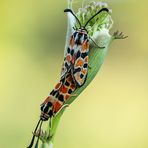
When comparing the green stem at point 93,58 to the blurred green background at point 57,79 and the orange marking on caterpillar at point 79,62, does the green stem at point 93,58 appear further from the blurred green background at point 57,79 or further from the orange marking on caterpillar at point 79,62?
the blurred green background at point 57,79

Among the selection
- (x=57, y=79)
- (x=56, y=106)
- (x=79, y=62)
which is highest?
(x=57, y=79)

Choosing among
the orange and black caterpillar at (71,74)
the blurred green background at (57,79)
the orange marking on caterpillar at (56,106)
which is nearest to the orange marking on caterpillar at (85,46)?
the orange and black caterpillar at (71,74)

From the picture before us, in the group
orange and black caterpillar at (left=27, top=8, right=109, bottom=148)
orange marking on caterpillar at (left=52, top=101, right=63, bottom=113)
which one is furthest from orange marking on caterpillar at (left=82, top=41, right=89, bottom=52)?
orange marking on caterpillar at (left=52, top=101, right=63, bottom=113)

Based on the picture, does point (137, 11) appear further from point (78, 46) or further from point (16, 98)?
point (78, 46)

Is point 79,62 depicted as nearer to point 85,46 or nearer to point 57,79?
point 85,46

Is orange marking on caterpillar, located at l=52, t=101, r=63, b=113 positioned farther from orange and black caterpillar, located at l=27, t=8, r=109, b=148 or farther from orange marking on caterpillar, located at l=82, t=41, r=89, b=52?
orange marking on caterpillar, located at l=82, t=41, r=89, b=52

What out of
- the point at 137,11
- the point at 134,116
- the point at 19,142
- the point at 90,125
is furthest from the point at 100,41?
the point at 137,11

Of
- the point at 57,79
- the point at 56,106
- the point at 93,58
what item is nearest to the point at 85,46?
the point at 93,58
